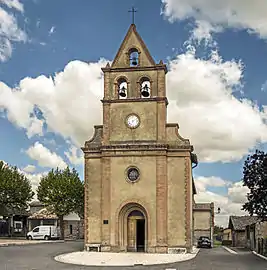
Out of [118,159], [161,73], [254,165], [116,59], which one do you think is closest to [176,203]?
[118,159]

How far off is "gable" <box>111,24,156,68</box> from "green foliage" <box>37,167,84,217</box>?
1053 inches

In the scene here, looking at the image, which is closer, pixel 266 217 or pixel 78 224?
pixel 266 217

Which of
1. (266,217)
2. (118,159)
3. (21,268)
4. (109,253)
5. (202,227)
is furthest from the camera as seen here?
(202,227)

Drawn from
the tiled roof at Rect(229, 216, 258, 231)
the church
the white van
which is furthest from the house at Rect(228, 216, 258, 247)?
the church

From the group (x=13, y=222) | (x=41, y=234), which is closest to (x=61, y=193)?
(x=41, y=234)

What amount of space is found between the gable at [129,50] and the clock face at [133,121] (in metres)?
4.10

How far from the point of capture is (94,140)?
119ft

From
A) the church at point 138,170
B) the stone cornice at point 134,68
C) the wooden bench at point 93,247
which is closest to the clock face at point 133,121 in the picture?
the church at point 138,170

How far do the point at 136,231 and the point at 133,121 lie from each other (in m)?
8.24

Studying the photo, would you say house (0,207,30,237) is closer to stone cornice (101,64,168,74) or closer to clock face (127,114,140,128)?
clock face (127,114,140,128)

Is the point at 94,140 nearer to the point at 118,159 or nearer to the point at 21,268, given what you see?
the point at 118,159

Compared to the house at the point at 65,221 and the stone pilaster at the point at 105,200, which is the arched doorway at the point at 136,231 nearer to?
the stone pilaster at the point at 105,200

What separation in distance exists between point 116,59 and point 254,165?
14399 mm

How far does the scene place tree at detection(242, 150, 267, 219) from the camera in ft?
90.5
